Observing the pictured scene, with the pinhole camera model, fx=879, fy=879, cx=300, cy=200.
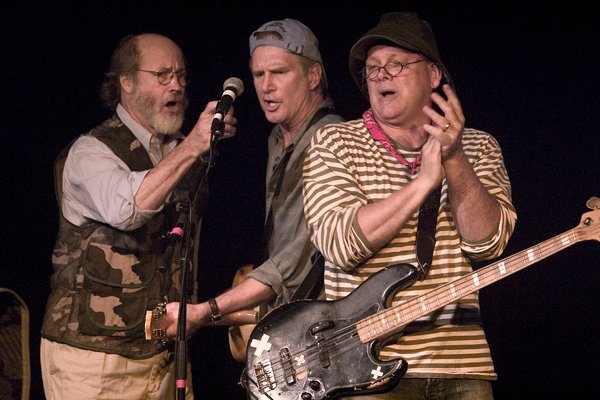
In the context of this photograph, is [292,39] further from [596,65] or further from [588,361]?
[588,361]

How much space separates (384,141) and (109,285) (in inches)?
51.3

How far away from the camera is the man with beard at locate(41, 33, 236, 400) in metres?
3.38

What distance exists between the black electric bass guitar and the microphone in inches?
25.0

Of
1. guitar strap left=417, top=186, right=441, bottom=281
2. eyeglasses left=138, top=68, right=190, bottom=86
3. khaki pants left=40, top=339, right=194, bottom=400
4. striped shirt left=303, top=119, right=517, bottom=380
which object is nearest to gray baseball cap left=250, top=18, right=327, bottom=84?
eyeglasses left=138, top=68, right=190, bottom=86

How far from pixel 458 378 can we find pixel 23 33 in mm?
2934

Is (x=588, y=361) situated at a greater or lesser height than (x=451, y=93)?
lesser

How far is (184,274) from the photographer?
2.68 meters

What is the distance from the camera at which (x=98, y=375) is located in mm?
3381

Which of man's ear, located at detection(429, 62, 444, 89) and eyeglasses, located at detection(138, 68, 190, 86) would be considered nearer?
man's ear, located at detection(429, 62, 444, 89)

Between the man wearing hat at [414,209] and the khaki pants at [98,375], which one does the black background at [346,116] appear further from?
the man wearing hat at [414,209]

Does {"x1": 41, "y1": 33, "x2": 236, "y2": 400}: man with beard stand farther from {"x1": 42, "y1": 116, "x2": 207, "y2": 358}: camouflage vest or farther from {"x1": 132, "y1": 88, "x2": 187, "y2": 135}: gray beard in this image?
{"x1": 132, "y1": 88, "x2": 187, "y2": 135}: gray beard

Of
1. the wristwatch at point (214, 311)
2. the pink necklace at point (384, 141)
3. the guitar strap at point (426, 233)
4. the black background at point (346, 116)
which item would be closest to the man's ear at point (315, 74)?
the black background at point (346, 116)

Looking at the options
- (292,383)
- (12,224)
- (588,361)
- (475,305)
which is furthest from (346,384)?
(12,224)

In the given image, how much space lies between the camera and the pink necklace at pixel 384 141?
2.71 m
